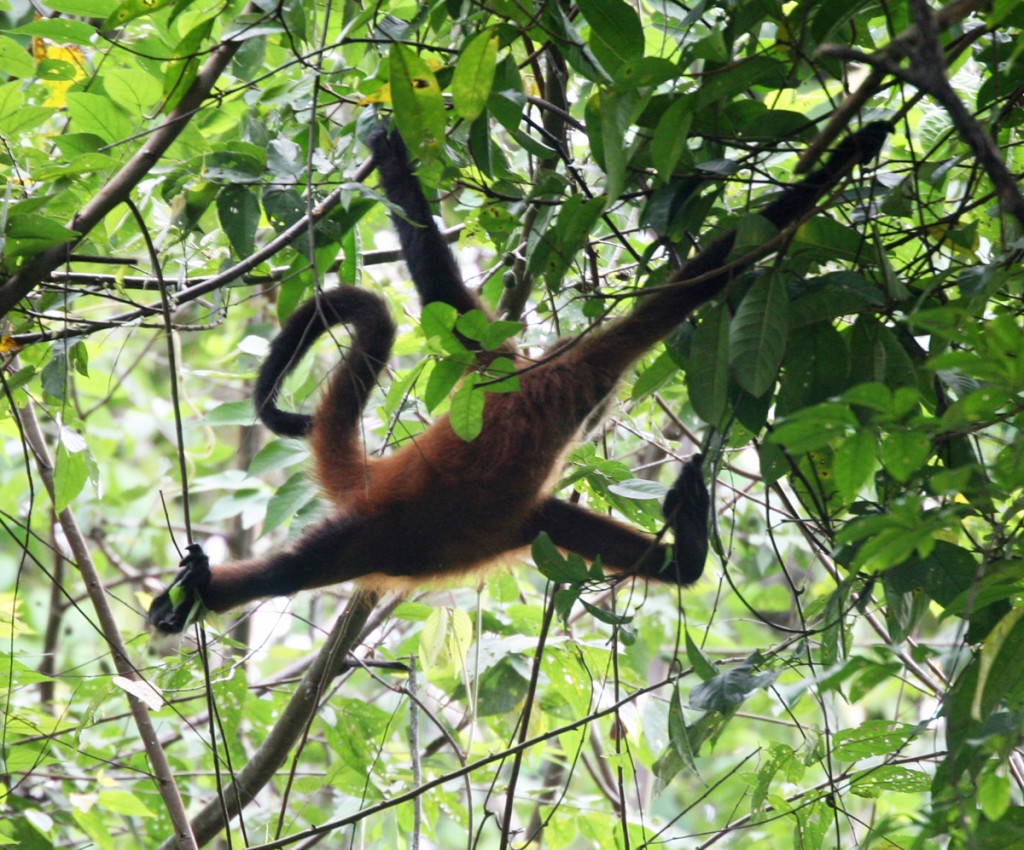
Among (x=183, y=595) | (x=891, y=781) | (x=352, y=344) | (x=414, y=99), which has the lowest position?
(x=891, y=781)

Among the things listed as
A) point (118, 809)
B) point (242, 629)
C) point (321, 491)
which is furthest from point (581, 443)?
point (242, 629)

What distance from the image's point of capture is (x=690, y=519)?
11.4 ft

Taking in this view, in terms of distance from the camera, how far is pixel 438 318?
85.4 inches

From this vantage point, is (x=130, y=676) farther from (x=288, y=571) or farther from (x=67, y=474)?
(x=67, y=474)

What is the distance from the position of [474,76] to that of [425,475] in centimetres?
157

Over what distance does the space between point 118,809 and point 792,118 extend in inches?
131

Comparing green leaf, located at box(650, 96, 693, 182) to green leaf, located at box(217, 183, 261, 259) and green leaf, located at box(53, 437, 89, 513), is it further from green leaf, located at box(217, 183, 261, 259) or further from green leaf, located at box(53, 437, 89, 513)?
green leaf, located at box(53, 437, 89, 513)

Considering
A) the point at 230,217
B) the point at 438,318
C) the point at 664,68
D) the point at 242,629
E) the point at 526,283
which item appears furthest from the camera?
the point at 242,629

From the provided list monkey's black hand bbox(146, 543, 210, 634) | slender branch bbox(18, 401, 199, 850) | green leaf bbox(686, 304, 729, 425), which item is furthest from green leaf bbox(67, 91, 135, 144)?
green leaf bbox(686, 304, 729, 425)

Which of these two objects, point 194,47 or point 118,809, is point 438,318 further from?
point 118,809

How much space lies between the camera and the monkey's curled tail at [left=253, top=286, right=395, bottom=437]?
345 centimetres

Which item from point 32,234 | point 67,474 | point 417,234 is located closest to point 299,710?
point 67,474

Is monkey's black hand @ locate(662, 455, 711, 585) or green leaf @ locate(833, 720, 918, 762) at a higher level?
monkey's black hand @ locate(662, 455, 711, 585)

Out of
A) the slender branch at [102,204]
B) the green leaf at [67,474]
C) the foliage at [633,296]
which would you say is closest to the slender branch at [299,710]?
the foliage at [633,296]
